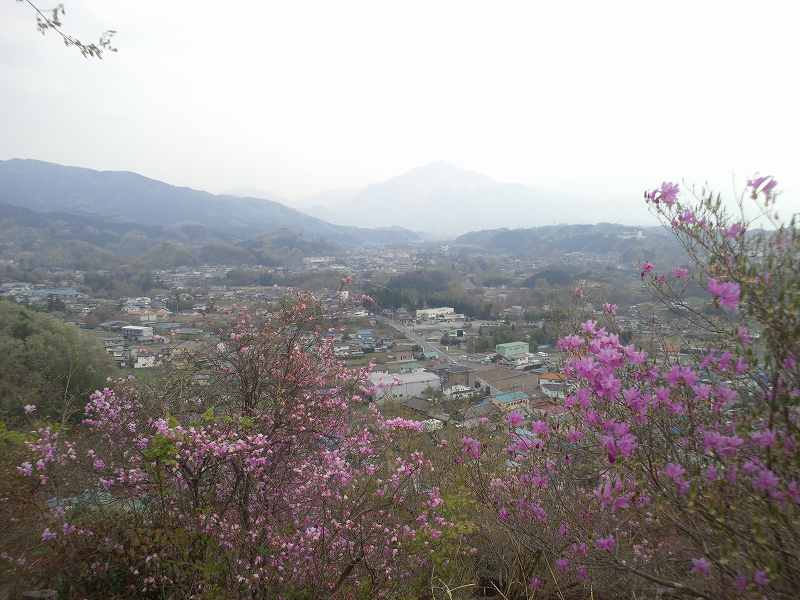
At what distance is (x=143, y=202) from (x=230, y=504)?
13240 cm

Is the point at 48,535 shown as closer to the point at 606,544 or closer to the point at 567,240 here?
the point at 606,544

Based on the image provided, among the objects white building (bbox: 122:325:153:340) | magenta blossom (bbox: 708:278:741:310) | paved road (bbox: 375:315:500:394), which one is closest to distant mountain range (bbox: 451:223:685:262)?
paved road (bbox: 375:315:500:394)

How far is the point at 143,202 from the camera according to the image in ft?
389

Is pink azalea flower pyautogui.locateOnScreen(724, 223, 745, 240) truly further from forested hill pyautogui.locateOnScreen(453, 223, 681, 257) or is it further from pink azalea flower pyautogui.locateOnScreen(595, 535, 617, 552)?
forested hill pyautogui.locateOnScreen(453, 223, 681, 257)

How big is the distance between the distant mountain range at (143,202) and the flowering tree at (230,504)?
97448 mm

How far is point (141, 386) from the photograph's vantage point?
174 inches

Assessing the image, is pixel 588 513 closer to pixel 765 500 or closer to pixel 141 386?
pixel 765 500

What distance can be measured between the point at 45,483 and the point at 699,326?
3.67 m

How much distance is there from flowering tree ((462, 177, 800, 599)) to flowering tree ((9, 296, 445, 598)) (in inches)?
35.5

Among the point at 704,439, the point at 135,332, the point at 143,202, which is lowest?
the point at 135,332

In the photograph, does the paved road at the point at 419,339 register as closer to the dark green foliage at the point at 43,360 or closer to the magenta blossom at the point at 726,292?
the dark green foliage at the point at 43,360

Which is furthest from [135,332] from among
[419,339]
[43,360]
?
[419,339]

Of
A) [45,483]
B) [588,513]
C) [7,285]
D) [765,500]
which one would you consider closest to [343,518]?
[588,513]

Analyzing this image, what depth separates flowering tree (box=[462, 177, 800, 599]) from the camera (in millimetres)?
1521
